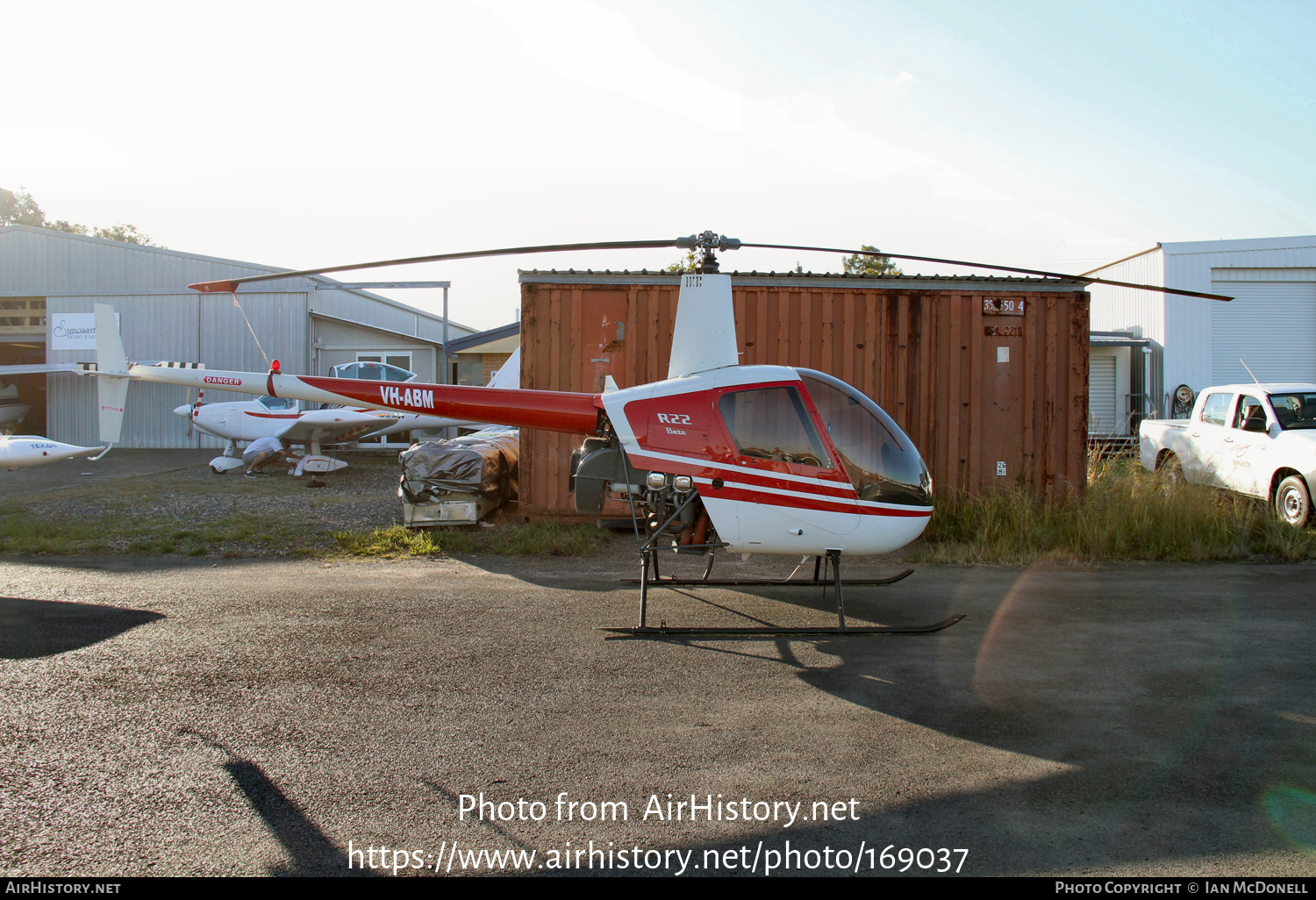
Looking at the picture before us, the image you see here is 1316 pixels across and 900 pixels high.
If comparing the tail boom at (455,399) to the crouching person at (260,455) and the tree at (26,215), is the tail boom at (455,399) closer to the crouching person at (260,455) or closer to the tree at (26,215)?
the crouching person at (260,455)

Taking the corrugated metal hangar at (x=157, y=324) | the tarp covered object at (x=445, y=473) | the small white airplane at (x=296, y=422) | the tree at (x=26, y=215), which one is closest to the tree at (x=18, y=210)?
the tree at (x=26, y=215)

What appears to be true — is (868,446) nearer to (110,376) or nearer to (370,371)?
(110,376)

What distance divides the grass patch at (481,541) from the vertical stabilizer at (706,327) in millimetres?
3331

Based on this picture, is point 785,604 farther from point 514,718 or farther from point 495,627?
point 514,718

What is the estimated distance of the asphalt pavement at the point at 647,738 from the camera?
100 inches

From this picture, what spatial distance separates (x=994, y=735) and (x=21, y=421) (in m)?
28.2

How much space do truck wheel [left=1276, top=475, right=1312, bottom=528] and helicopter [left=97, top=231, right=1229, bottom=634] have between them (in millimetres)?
5681

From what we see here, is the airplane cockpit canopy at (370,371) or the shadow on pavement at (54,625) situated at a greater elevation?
the airplane cockpit canopy at (370,371)

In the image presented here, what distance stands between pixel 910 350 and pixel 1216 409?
478 cm

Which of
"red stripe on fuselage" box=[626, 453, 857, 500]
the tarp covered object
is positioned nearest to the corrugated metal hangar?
the tarp covered object

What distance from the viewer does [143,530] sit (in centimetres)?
889

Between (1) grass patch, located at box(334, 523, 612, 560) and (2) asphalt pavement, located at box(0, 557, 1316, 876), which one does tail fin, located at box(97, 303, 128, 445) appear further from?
(2) asphalt pavement, located at box(0, 557, 1316, 876)

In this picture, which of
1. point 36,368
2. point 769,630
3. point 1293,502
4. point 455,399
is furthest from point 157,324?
point 1293,502

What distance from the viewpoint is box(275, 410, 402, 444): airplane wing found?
48.5 feet
